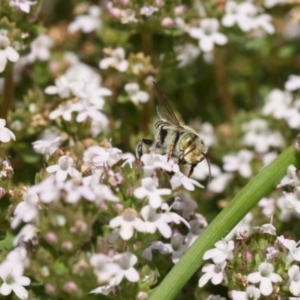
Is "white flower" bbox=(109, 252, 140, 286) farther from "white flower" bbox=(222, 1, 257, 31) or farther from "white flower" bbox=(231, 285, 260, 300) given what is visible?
"white flower" bbox=(222, 1, 257, 31)

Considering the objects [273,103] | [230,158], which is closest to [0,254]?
[230,158]

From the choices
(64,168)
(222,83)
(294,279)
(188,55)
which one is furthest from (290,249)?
(188,55)

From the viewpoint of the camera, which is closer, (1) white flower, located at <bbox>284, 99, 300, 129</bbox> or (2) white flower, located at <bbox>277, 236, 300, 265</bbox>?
(2) white flower, located at <bbox>277, 236, 300, 265</bbox>

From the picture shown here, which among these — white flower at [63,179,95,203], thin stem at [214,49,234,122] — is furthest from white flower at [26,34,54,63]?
white flower at [63,179,95,203]

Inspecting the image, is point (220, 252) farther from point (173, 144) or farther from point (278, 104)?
point (278, 104)

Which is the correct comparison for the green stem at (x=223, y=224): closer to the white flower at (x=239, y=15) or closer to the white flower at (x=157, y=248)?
the white flower at (x=157, y=248)

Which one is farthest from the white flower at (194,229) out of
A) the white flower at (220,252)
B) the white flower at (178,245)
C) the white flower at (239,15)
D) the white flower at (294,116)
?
the white flower at (239,15)
